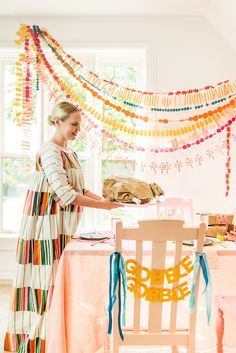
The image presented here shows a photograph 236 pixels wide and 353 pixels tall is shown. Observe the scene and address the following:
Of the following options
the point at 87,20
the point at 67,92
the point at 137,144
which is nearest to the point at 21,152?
the point at 67,92

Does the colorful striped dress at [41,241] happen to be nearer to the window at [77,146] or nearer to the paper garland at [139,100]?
the paper garland at [139,100]

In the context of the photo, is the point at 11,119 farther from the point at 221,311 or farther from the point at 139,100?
the point at 221,311

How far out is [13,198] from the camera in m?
3.71

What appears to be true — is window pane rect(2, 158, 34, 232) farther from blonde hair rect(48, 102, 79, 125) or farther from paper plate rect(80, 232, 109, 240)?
paper plate rect(80, 232, 109, 240)

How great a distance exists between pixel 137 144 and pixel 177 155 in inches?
15.1

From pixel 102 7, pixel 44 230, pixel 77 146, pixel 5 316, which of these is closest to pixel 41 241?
pixel 44 230

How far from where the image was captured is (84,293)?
1993 millimetres

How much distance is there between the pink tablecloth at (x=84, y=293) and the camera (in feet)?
6.35

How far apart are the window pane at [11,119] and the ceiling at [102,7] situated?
0.56 metres

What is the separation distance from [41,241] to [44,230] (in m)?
0.06

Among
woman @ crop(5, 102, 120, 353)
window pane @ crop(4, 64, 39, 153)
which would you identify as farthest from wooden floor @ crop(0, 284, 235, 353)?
window pane @ crop(4, 64, 39, 153)

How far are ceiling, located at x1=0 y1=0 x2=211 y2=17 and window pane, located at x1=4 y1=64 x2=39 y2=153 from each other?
56cm

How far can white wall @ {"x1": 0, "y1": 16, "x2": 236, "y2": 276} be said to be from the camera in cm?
340

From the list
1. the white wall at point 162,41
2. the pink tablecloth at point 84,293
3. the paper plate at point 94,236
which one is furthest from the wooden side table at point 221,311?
the white wall at point 162,41
